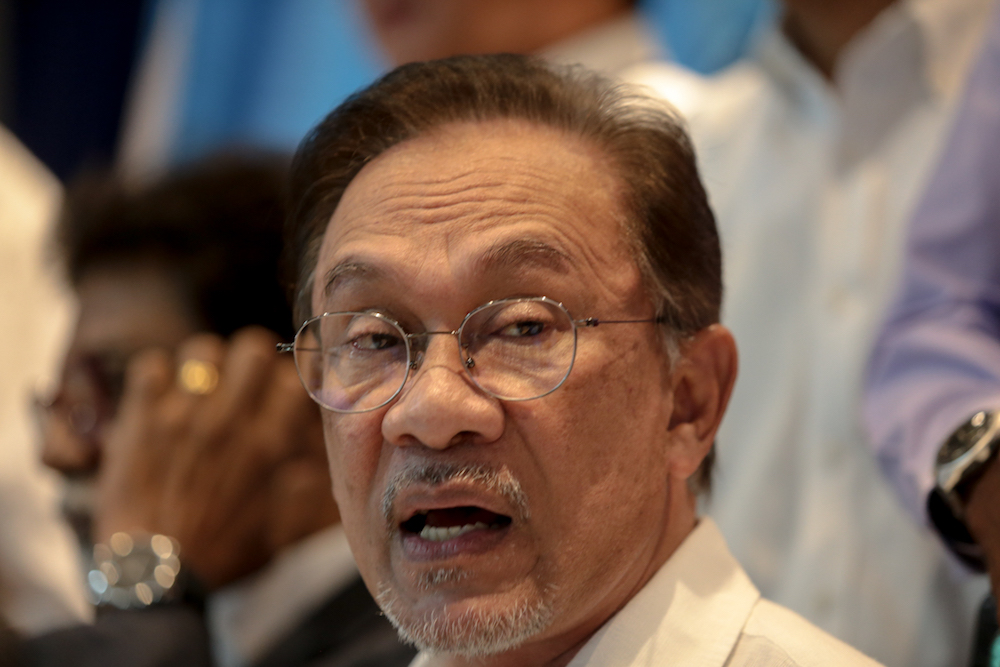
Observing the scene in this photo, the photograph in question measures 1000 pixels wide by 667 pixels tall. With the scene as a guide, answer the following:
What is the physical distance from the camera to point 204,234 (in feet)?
8.62

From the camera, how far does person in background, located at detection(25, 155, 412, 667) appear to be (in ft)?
6.97

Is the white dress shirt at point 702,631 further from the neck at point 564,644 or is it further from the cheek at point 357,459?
the cheek at point 357,459

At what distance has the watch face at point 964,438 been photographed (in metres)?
1.46

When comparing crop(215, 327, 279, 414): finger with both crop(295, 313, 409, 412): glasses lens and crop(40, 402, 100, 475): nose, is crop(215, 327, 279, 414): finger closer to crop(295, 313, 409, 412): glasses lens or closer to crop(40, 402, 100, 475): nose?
crop(40, 402, 100, 475): nose

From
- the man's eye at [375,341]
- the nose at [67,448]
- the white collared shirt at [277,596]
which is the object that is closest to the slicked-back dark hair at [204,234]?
the nose at [67,448]

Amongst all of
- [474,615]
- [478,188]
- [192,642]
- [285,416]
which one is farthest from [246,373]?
[474,615]

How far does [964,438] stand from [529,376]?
24.3 inches

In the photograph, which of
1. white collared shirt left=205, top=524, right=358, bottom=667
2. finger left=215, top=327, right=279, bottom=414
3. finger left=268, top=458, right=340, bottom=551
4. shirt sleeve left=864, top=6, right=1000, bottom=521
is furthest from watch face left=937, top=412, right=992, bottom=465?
finger left=215, top=327, right=279, bottom=414

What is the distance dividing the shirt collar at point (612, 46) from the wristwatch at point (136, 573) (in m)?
1.66

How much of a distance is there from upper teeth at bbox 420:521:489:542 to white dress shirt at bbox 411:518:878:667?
213 mm

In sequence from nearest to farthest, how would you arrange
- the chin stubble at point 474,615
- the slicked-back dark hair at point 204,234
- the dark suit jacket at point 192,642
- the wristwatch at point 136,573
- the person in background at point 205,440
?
the chin stubble at point 474,615 → the dark suit jacket at point 192,642 → the wristwatch at point 136,573 → the person in background at point 205,440 → the slicked-back dark hair at point 204,234

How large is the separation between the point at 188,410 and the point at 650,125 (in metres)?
1.32

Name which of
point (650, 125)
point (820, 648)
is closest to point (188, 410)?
point (650, 125)

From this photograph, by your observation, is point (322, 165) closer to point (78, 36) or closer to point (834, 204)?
point (834, 204)
